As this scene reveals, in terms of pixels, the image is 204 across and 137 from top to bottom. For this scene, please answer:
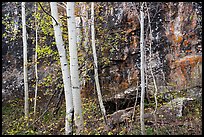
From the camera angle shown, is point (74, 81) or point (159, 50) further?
point (159, 50)

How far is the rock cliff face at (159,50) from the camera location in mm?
7871

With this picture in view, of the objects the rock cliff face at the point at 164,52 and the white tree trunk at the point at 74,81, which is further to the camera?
the rock cliff face at the point at 164,52

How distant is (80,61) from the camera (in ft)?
28.0

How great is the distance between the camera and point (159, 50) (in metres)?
8.47

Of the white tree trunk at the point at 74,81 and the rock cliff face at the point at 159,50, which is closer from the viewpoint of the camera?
the white tree trunk at the point at 74,81

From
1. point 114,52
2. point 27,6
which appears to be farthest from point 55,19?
point 27,6

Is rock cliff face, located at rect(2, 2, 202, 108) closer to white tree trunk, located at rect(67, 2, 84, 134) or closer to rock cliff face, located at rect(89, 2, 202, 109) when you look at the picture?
rock cliff face, located at rect(89, 2, 202, 109)

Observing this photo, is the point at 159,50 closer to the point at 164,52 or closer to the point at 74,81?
the point at 164,52

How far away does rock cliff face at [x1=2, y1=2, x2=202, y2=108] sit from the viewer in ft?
25.8

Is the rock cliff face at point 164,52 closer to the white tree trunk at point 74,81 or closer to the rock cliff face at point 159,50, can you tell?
the rock cliff face at point 159,50

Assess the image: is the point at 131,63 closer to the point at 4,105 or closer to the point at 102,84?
the point at 102,84

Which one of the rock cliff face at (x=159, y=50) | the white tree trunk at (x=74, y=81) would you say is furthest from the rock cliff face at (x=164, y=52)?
the white tree trunk at (x=74, y=81)

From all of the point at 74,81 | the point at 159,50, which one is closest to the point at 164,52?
the point at 159,50

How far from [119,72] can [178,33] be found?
9.02 ft
